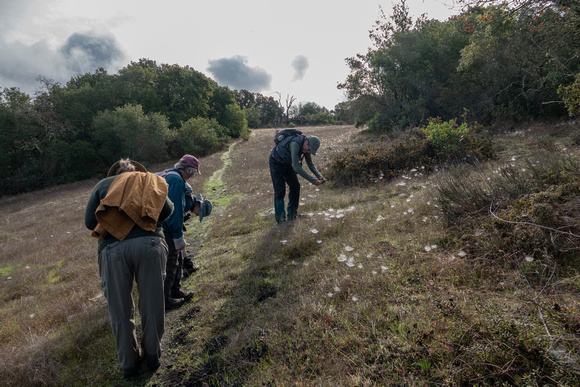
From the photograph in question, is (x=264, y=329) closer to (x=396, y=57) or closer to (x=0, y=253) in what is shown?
(x=0, y=253)

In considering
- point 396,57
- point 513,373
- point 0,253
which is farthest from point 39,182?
point 513,373

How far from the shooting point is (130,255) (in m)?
2.85

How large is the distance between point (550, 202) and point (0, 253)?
15.0 meters

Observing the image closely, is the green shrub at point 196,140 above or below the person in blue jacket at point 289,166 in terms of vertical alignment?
above

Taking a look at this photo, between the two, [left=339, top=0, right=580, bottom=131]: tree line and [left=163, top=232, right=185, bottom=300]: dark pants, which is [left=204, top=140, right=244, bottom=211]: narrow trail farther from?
[left=339, top=0, right=580, bottom=131]: tree line

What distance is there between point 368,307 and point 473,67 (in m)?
19.4

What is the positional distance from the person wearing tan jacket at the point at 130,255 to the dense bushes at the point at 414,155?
7.23m

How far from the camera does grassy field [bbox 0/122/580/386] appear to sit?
210 centimetres

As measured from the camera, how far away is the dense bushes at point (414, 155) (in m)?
8.83

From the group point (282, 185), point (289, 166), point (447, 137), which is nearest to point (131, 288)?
point (282, 185)

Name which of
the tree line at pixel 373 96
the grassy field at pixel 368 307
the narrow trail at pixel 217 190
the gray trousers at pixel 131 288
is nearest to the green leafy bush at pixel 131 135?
the tree line at pixel 373 96

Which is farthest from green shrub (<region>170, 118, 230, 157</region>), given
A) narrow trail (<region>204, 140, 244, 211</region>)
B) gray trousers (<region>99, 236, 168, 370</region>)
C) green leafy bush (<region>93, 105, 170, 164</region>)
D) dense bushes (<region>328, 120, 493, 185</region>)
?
gray trousers (<region>99, 236, 168, 370</region>)

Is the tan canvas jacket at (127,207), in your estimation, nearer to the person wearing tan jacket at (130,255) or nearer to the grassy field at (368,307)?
the person wearing tan jacket at (130,255)

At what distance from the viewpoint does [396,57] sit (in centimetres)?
2147
